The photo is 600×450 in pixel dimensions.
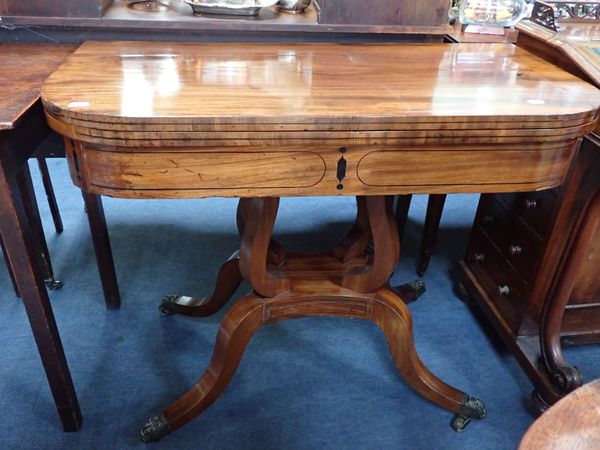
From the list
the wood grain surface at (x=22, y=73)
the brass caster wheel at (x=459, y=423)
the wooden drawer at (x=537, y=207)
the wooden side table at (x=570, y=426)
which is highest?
the wood grain surface at (x=22, y=73)

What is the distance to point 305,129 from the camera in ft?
2.62

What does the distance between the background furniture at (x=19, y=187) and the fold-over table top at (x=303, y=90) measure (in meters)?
0.09

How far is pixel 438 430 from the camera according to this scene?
4.26 ft

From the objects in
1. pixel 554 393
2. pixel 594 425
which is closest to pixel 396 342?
pixel 554 393

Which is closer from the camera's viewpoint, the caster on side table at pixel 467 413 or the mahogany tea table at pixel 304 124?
the mahogany tea table at pixel 304 124

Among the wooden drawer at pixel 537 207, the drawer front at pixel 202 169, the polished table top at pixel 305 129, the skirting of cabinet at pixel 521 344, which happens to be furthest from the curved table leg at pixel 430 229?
the drawer front at pixel 202 169

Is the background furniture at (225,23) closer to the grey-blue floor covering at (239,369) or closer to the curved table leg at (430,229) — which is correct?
the curved table leg at (430,229)

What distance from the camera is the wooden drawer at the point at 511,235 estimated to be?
1364mm

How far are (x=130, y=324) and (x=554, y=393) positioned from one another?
1.20 m

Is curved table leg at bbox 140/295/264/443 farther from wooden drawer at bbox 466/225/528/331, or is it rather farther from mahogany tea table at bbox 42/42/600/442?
wooden drawer at bbox 466/225/528/331

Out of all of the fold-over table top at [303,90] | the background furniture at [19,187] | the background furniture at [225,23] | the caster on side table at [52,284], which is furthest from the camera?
the caster on side table at [52,284]

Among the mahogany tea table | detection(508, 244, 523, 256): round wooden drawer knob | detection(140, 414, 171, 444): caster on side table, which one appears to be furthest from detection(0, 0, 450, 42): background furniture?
detection(140, 414, 171, 444): caster on side table

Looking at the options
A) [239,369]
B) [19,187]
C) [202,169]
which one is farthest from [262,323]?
[19,187]

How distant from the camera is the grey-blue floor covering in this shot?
1.27 metres
